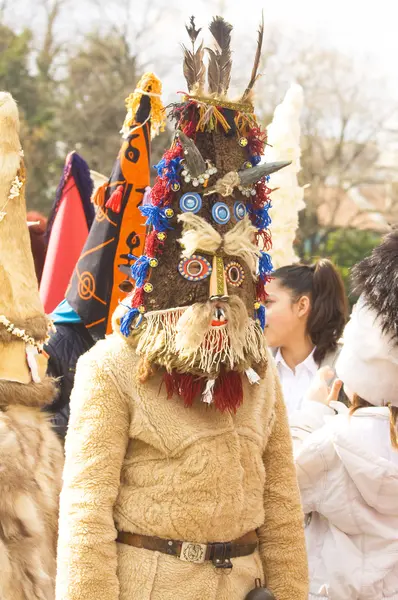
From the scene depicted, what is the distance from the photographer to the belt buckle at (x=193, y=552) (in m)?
2.31

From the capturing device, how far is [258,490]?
8.13 feet

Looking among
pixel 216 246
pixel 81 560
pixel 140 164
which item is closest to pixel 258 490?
pixel 81 560

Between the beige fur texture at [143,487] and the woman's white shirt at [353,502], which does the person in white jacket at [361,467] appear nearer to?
the woman's white shirt at [353,502]

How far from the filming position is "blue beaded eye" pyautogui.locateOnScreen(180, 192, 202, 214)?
7.72 feet

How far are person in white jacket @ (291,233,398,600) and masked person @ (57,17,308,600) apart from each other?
0.60m

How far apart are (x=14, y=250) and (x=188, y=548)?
1225 millimetres

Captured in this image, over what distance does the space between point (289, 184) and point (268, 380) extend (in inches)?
92.7

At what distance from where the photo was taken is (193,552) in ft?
7.60

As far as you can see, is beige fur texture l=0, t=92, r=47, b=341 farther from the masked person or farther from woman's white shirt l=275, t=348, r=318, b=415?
woman's white shirt l=275, t=348, r=318, b=415

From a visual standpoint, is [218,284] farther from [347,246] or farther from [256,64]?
[347,246]

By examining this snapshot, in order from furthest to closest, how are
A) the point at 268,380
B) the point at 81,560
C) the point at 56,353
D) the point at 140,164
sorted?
the point at 140,164
the point at 56,353
the point at 268,380
the point at 81,560

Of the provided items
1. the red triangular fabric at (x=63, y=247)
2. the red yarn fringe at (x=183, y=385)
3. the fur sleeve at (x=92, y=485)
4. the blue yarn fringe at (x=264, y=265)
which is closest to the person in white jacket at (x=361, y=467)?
the blue yarn fringe at (x=264, y=265)

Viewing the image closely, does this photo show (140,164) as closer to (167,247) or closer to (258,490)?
(167,247)

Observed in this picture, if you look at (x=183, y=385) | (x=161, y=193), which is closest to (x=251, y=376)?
(x=183, y=385)
